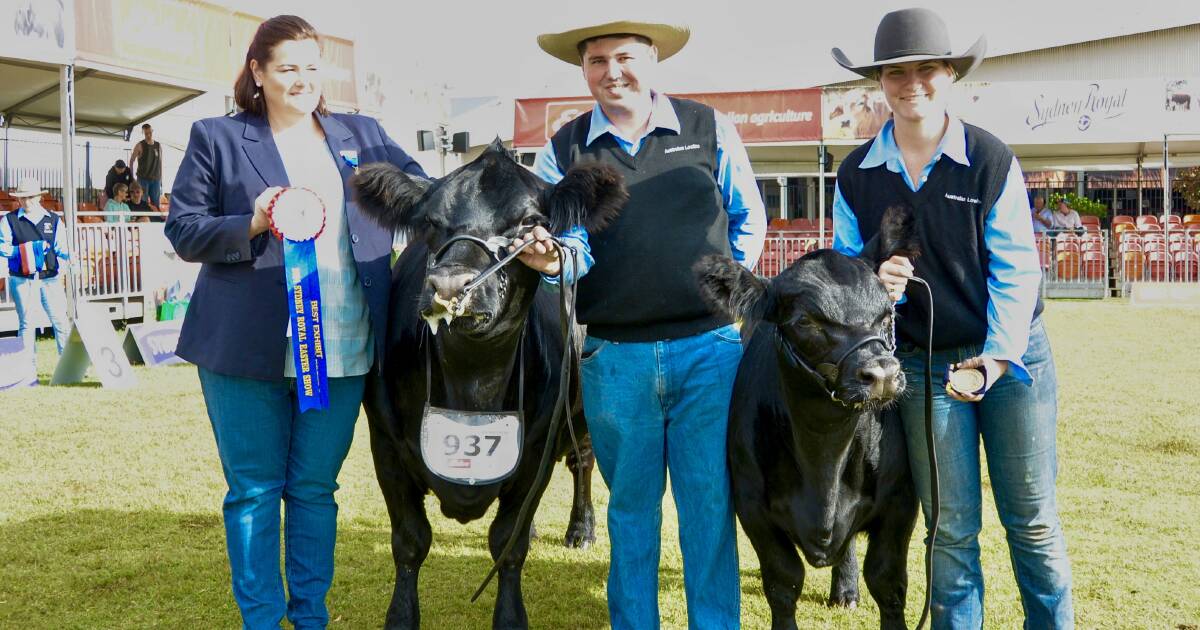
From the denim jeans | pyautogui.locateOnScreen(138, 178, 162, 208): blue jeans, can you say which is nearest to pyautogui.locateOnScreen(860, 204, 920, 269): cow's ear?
the denim jeans

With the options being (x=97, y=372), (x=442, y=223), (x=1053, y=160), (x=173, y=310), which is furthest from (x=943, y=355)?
(x=1053, y=160)

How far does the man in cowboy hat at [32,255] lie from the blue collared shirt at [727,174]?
973 cm

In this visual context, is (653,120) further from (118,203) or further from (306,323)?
(118,203)

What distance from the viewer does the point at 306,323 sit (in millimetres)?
3305

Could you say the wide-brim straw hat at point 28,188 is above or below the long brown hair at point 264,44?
above

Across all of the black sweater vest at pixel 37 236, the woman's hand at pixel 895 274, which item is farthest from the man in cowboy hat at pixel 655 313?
the black sweater vest at pixel 37 236

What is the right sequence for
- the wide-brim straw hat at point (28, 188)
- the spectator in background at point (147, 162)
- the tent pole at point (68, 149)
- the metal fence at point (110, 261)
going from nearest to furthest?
the wide-brim straw hat at point (28, 188), the tent pole at point (68, 149), the metal fence at point (110, 261), the spectator in background at point (147, 162)

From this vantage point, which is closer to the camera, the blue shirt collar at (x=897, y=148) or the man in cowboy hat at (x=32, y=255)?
the blue shirt collar at (x=897, y=148)

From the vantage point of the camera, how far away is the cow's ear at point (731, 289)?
3029 mm

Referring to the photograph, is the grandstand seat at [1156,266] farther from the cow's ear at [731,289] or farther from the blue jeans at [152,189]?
the blue jeans at [152,189]

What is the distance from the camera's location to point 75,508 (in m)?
5.73

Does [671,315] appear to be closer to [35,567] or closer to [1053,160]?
[35,567]

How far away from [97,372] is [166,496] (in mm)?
4333

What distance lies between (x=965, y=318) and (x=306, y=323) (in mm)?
2110
